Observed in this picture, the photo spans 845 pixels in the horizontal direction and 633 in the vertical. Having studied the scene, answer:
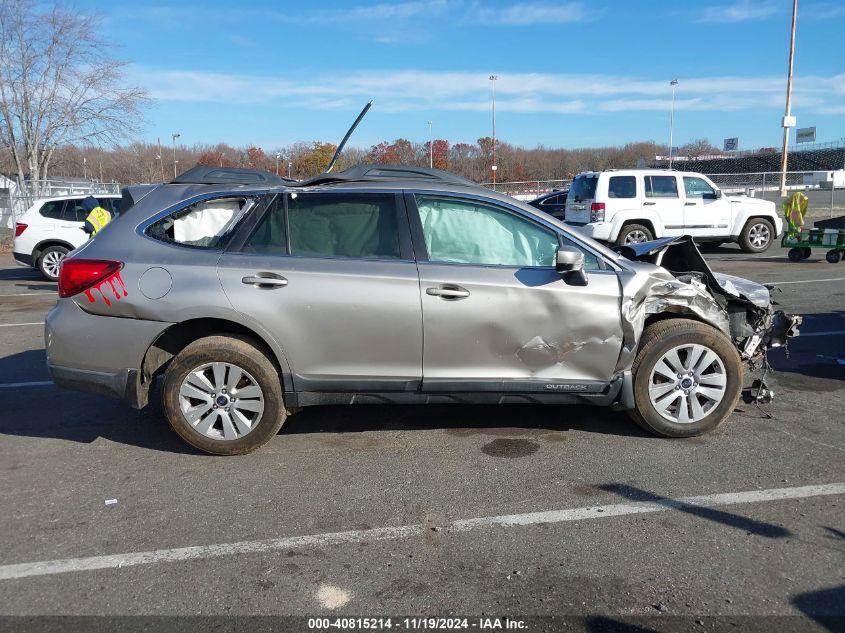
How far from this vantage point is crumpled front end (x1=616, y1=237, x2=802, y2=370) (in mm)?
4547

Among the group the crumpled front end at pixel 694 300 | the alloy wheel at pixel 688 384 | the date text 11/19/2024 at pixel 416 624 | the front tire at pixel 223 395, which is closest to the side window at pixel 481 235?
the crumpled front end at pixel 694 300

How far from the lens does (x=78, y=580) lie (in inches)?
122

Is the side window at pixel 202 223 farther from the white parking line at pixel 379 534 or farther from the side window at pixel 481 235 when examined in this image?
the white parking line at pixel 379 534

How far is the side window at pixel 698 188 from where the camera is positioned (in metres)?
15.4

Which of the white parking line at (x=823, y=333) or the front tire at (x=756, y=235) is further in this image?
the front tire at (x=756, y=235)

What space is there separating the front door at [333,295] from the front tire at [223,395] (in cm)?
20

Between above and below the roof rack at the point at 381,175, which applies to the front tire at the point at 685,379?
below

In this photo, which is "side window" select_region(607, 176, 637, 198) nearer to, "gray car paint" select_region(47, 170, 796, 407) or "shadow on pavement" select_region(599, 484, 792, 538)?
"gray car paint" select_region(47, 170, 796, 407)

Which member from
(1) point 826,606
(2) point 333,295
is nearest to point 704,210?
(2) point 333,295

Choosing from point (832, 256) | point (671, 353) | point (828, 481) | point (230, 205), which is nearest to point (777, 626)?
point (828, 481)

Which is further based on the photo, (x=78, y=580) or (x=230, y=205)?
(x=230, y=205)

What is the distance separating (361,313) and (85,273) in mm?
1794

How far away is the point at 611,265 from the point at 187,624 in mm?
3293

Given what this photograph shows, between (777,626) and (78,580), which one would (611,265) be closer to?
(777,626)
